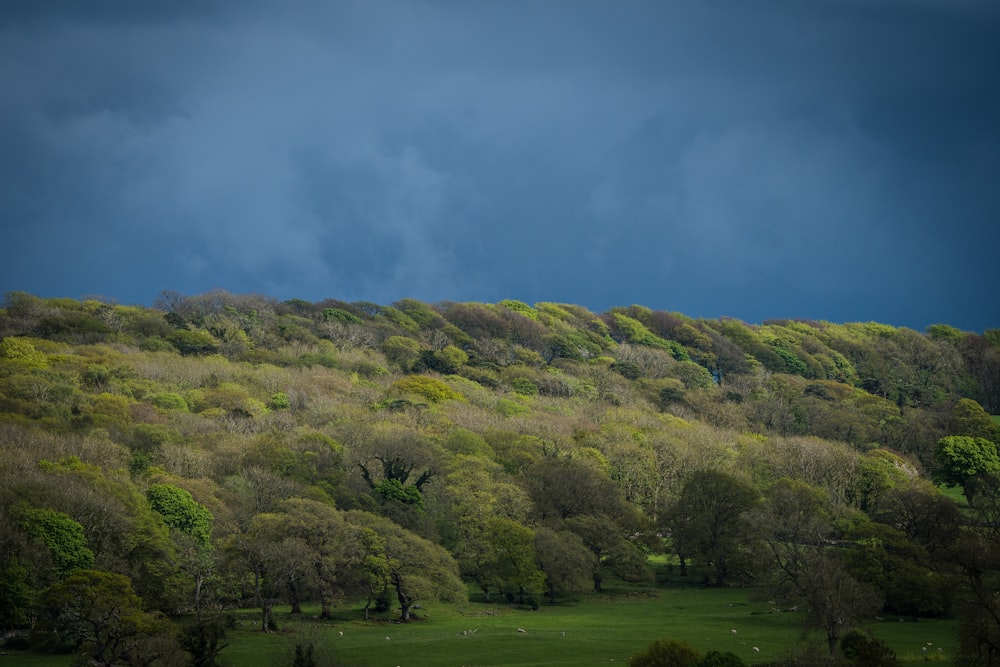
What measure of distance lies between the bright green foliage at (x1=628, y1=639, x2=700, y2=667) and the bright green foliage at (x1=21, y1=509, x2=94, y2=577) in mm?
36295

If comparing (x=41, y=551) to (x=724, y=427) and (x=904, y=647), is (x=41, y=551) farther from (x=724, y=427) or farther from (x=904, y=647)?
(x=724, y=427)

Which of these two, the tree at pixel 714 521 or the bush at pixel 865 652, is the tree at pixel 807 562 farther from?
the tree at pixel 714 521

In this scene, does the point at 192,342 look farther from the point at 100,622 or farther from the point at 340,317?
the point at 100,622

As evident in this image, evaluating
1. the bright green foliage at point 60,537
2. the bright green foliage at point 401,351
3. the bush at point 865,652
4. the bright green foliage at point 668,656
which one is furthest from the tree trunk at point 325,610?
the bright green foliage at point 401,351

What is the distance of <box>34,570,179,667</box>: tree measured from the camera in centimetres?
4666

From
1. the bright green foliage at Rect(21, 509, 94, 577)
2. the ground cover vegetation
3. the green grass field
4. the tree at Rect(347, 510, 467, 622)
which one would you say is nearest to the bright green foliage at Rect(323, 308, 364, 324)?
the ground cover vegetation

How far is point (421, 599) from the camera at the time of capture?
66.8 metres

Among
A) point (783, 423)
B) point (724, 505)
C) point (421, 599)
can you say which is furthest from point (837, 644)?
point (783, 423)

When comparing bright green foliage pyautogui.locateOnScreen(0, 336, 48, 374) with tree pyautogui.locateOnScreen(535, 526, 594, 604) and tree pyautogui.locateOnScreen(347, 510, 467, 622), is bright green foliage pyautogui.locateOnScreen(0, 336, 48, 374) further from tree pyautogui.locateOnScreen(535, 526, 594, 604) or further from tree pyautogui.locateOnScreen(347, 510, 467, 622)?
tree pyautogui.locateOnScreen(535, 526, 594, 604)

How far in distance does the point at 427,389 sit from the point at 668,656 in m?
92.8

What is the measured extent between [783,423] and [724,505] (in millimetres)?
68111

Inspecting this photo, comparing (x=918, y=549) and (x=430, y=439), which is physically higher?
(x=430, y=439)

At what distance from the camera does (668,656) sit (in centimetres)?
4275

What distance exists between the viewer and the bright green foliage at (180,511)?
68.9 meters
